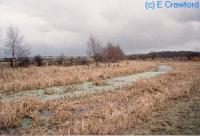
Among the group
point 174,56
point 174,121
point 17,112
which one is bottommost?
point 174,121

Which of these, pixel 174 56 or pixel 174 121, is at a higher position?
pixel 174 56

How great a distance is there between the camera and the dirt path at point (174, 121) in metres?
9.01

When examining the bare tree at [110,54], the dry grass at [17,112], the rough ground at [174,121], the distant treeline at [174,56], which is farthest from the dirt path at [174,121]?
the distant treeline at [174,56]

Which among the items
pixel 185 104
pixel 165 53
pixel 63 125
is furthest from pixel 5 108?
pixel 165 53

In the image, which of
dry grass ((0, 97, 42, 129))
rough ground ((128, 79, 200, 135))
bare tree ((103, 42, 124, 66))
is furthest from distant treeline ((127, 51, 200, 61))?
dry grass ((0, 97, 42, 129))

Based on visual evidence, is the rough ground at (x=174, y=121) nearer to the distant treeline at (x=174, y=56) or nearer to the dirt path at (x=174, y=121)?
the dirt path at (x=174, y=121)

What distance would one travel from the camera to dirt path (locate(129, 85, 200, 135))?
9.01 m

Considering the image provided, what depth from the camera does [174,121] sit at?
33.2 ft

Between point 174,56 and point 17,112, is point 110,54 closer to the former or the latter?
point 17,112

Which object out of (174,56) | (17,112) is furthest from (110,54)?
(174,56)

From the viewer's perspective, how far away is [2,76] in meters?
25.3

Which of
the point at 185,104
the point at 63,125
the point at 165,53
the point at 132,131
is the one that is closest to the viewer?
the point at 132,131

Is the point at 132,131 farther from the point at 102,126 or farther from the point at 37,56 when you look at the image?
the point at 37,56

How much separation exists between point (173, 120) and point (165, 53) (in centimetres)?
17527
